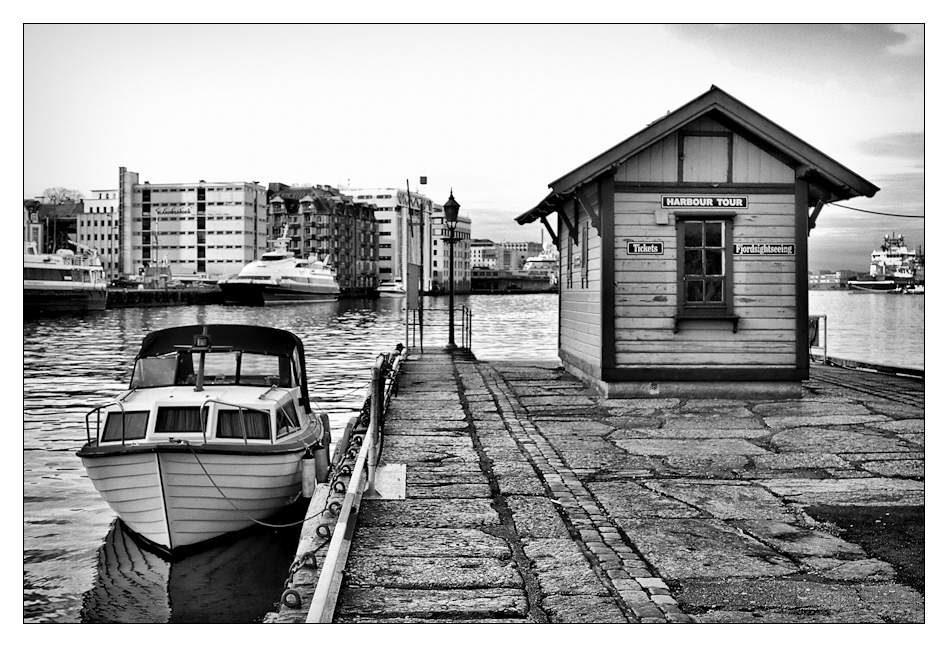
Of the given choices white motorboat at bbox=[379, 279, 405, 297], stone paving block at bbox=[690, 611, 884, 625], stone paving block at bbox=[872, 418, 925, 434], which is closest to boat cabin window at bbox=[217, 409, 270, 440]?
stone paving block at bbox=[690, 611, 884, 625]

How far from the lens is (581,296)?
16000 millimetres

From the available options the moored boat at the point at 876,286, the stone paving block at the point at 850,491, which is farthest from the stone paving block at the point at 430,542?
the moored boat at the point at 876,286

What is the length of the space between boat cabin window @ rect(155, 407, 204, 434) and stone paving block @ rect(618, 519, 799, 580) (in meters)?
4.57

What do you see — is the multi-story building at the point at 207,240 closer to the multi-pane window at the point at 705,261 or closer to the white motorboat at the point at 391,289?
the multi-pane window at the point at 705,261

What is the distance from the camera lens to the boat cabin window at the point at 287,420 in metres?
10.2

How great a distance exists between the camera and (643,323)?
543 inches

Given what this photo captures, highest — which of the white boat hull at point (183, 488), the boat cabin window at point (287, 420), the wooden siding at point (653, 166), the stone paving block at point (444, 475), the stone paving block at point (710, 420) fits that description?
the wooden siding at point (653, 166)

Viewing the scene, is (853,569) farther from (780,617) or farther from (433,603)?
(433,603)

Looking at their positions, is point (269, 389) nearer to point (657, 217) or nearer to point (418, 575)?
point (418, 575)

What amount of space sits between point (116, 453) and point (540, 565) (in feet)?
15.9

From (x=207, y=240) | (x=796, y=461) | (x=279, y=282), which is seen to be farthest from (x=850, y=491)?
(x=279, y=282)

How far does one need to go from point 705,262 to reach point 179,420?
799cm

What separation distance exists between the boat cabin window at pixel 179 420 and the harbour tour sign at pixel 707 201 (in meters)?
7.52

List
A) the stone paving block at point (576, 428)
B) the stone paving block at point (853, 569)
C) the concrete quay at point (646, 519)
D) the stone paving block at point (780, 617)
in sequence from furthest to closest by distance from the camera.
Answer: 1. the stone paving block at point (576, 428)
2. the stone paving block at point (853, 569)
3. the concrete quay at point (646, 519)
4. the stone paving block at point (780, 617)
